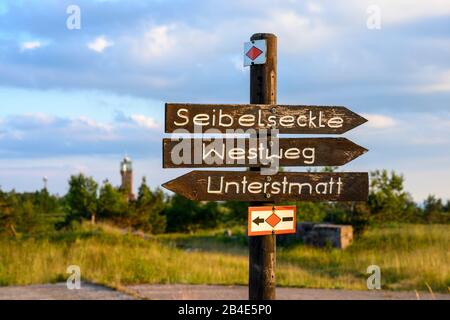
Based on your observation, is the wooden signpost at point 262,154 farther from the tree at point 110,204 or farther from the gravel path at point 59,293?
the tree at point 110,204

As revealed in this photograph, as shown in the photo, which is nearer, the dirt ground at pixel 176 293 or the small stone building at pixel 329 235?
the dirt ground at pixel 176 293

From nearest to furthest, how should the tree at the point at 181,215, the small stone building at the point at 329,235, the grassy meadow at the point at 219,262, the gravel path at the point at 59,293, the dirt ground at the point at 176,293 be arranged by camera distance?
the gravel path at the point at 59,293, the dirt ground at the point at 176,293, the grassy meadow at the point at 219,262, the small stone building at the point at 329,235, the tree at the point at 181,215

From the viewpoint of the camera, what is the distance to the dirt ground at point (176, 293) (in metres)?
10.5

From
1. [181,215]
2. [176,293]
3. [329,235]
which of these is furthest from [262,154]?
[181,215]

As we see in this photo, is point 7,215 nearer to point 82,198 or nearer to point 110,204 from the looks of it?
point 82,198

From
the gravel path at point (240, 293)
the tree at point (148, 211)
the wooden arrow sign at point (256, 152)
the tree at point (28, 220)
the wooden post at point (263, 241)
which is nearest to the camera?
the wooden arrow sign at point (256, 152)

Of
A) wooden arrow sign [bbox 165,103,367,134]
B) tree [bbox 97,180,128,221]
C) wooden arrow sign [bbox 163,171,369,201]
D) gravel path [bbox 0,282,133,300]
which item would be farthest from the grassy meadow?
tree [bbox 97,180,128,221]

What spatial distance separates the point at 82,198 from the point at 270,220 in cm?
2764

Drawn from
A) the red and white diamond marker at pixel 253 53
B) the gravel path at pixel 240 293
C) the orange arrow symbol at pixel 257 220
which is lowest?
the gravel path at pixel 240 293

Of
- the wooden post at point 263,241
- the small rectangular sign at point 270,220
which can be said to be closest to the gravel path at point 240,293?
the wooden post at point 263,241

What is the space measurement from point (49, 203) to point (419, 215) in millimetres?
34064

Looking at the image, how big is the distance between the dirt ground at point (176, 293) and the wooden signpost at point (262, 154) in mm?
4713
